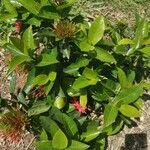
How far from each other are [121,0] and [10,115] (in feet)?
5.71

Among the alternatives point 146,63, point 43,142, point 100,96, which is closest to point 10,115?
point 43,142

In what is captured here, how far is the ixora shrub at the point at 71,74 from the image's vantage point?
10.1 feet

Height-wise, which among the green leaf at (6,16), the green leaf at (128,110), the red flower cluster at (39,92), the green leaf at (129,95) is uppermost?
the green leaf at (6,16)

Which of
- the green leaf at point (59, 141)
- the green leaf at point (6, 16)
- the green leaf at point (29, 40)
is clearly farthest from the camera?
the green leaf at point (6, 16)

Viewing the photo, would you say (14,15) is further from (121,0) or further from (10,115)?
(121,0)

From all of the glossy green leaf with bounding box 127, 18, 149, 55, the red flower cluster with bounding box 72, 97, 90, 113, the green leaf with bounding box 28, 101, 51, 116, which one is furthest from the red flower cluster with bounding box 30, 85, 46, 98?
the glossy green leaf with bounding box 127, 18, 149, 55

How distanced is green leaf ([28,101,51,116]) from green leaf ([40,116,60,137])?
24cm

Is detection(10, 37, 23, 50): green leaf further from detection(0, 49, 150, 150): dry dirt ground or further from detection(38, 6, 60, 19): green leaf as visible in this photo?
detection(0, 49, 150, 150): dry dirt ground

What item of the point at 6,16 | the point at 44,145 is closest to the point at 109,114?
the point at 44,145

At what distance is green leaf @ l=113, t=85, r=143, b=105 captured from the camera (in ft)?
10.5

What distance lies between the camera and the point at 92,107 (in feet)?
11.9

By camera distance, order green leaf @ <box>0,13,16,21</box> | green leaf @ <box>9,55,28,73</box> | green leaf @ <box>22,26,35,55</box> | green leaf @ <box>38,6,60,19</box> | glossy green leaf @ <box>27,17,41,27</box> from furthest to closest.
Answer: green leaf @ <box>0,13,16,21</box> → glossy green leaf @ <box>27,17,41,27</box> → green leaf @ <box>38,6,60,19</box> → green leaf @ <box>22,26,35,55</box> → green leaf @ <box>9,55,28,73</box>

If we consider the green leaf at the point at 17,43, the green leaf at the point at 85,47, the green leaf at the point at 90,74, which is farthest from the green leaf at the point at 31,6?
the green leaf at the point at 90,74

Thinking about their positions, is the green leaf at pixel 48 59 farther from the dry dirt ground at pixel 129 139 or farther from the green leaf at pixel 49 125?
the dry dirt ground at pixel 129 139
